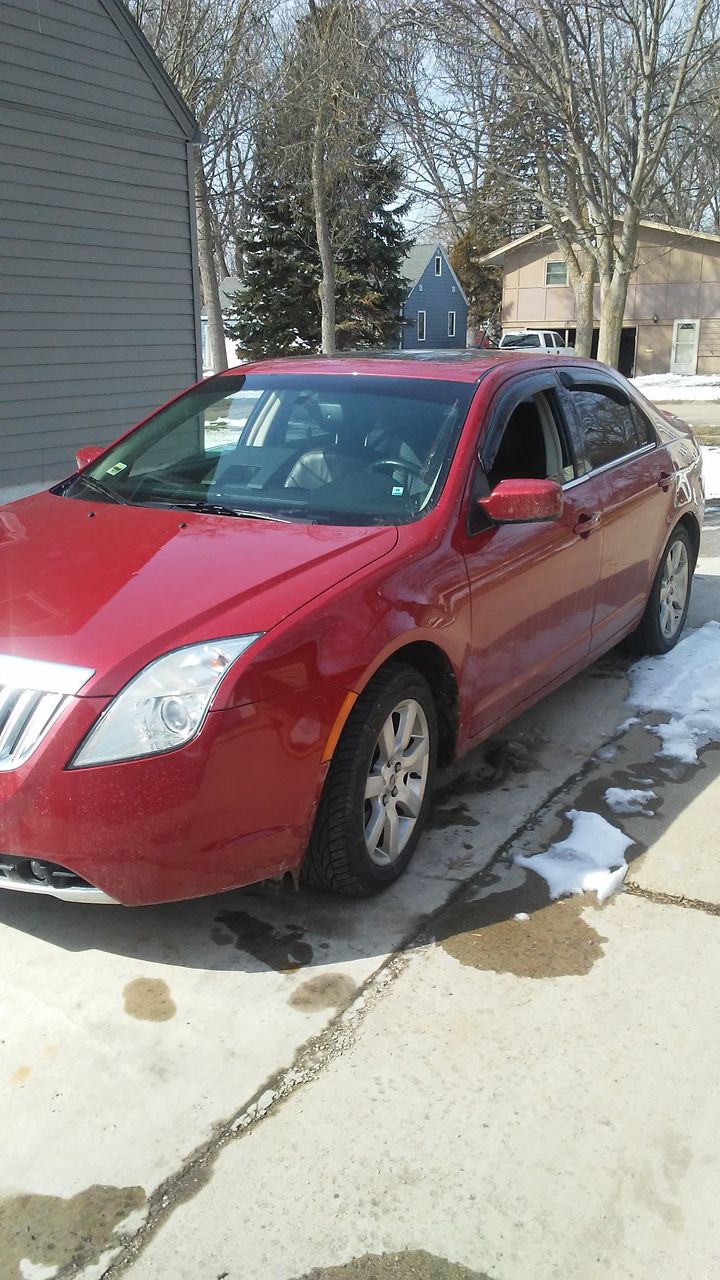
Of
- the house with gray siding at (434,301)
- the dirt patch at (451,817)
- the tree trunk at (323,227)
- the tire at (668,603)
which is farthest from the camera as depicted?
the house with gray siding at (434,301)

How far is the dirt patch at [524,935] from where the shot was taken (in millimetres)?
2902

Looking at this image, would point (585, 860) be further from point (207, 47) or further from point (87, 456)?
point (207, 47)

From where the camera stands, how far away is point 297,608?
9.06ft

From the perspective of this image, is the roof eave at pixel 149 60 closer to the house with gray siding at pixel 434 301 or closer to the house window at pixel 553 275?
the house window at pixel 553 275

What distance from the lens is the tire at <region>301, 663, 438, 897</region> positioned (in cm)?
291

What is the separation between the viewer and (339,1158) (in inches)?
87.6

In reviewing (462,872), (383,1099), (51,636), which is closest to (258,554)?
(51,636)

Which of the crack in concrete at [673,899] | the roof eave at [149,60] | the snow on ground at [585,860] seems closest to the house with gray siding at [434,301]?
the roof eave at [149,60]

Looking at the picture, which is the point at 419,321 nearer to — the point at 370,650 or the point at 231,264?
the point at 231,264

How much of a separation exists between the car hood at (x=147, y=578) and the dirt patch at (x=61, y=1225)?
43.7 inches

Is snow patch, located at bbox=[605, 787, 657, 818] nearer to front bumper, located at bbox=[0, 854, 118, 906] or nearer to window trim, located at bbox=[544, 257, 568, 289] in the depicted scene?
front bumper, located at bbox=[0, 854, 118, 906]

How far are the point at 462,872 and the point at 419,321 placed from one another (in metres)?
48.5

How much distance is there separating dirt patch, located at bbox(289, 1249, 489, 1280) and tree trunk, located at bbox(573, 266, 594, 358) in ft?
37.1

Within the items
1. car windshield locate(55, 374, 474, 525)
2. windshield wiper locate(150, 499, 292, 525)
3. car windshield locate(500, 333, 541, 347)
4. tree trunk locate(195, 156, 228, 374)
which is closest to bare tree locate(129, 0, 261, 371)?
tree trunk locate(195, 156, 228, 374)
